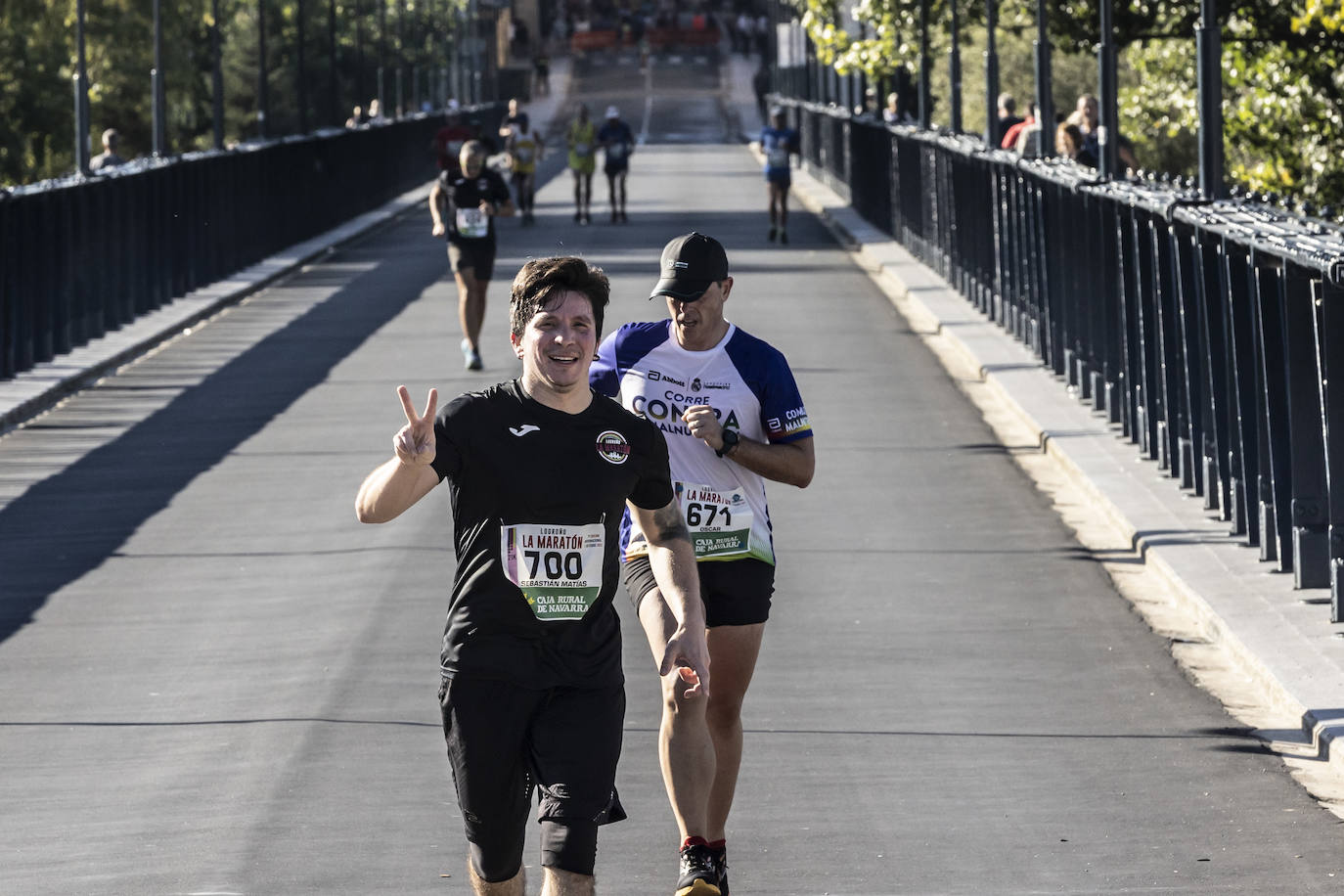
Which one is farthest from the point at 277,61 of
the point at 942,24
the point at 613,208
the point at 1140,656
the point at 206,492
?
the point at 1140,656

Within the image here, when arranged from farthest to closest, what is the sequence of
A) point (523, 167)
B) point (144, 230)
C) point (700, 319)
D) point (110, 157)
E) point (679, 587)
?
point (523, 167) → point (110, 157) → point (144, 230) → point (700, 319) → point (679, 587)

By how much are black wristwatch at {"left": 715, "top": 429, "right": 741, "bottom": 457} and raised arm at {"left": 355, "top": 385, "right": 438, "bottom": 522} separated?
1.64m

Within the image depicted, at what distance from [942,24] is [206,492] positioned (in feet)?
82.5

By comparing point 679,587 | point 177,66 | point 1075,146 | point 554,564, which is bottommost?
point 679,587

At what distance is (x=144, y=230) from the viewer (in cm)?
2917

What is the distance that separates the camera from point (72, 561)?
13.6 m

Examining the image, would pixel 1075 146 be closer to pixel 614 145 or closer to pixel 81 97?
pixel 81 97

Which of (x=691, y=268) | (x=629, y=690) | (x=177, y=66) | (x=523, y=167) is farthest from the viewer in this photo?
(x=177, y=66)

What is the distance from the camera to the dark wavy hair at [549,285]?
6012mm

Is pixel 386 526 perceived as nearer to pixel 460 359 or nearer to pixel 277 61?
pixel 460 359

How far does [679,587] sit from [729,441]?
1132 millimetres

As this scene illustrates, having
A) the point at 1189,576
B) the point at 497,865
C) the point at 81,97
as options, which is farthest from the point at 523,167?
the point at 497,865

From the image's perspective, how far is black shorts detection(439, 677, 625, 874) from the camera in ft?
19.6

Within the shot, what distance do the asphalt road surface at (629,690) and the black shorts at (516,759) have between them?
1.64m
